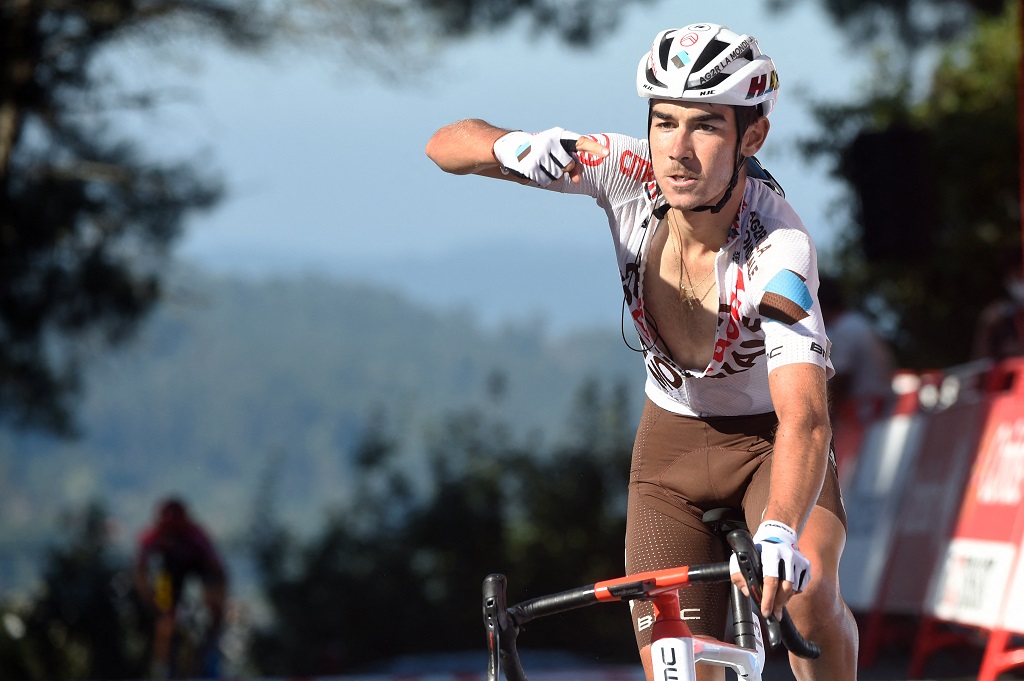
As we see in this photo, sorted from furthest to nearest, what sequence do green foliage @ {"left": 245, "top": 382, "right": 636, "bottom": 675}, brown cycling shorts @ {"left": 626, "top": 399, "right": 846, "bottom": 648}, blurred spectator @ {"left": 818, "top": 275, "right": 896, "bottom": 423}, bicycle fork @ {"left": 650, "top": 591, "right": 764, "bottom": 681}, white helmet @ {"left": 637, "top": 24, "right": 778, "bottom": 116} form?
1. green foliage @ {"left": 245, "top": 382, "right": 636, "bottom": 675}
2. blurred spectator @ {"left": 818, "top": 275, "right": 896, "bottom": 423}
3. brown cycling shorts @ {"left": 626, "top": 399, "right": 846, "bottom": 648}
4. white helmet @ {"left": 637, "top": 24, "right": 778, "bottom": 116}
5. bicycle fork @ {"left": 650, "top": 591, "right": 764, "bottom": 681}

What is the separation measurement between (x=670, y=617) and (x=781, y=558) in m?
A: 0.46

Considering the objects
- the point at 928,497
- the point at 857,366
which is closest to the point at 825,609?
the point at 928,497

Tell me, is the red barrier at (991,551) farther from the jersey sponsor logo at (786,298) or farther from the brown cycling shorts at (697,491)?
the jersey sponsor logo at (786,298)

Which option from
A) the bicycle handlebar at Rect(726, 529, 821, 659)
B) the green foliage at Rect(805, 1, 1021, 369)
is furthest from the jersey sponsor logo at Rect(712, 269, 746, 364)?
the green foliage at Rect(805, 1, 1021, 369)

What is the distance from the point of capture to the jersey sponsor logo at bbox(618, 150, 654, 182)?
3.58 meters

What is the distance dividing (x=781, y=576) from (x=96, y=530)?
429 inches

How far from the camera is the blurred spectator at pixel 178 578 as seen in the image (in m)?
11.3

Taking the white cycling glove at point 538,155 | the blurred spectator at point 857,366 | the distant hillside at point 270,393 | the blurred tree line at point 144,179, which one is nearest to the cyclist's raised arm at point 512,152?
the white cycling glove at point 538,155

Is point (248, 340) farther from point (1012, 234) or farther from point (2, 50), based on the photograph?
point (1012, 234)

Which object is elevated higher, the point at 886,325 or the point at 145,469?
the point at 886,325

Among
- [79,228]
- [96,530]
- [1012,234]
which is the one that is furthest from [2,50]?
[1012,234]

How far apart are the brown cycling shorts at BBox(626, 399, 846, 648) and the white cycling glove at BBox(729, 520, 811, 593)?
71cm

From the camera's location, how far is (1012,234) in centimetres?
1395

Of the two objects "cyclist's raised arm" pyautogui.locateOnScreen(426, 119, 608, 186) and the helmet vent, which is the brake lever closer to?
"cyclist's raised arm" pyautogui.locateOnScreen(426, 119, 608, 186)
